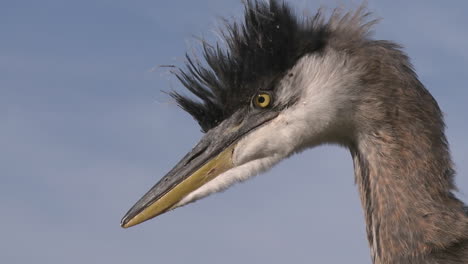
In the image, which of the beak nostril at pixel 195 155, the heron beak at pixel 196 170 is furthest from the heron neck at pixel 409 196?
the beak nostril at pixel 195 155

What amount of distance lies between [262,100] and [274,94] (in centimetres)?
12

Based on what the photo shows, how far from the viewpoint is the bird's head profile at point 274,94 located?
5.78 metres

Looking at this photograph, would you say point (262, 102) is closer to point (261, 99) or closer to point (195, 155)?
point (261, 99)

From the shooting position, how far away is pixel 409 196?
538 centimetres

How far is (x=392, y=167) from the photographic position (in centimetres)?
548

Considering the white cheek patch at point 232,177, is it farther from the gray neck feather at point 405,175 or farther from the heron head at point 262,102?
the gray neck feather at point 405,175

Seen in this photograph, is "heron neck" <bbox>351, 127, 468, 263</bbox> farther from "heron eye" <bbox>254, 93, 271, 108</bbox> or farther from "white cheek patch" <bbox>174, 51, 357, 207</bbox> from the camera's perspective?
"heron eye" <bbox>254, 93, 271, 108</bbox>

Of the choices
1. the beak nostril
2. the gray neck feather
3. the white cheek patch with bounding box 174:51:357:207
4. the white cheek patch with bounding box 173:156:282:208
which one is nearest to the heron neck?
the gray neck feather

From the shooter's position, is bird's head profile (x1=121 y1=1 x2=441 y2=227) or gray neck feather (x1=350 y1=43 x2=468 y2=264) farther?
bird's head profile (x1=121 y1=1 x2=441 y2=227)

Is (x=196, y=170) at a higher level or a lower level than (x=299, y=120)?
lower

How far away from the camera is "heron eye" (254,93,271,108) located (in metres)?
6.14

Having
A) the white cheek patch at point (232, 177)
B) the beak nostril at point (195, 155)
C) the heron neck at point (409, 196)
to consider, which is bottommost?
the heron neck at point (409, 196)

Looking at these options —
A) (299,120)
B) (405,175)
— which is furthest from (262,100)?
(405,175)

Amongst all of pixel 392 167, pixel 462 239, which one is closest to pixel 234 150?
pixel 392 167
